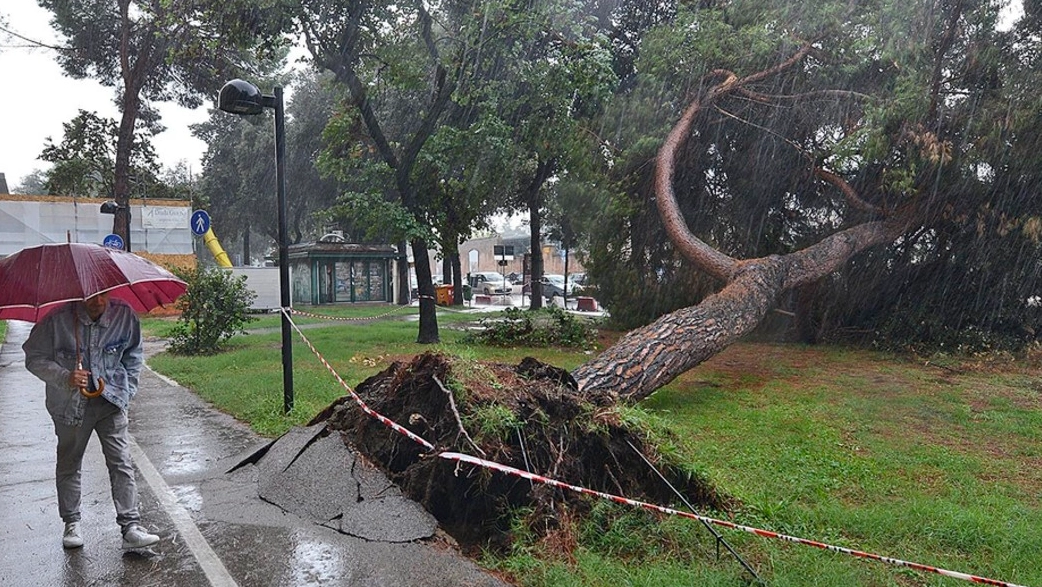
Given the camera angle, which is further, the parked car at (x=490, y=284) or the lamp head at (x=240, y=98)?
the parked car at (x=490, y=284)

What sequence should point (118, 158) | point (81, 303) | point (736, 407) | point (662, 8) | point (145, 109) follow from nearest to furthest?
point (81, 303) → point (736, 407) → point (662, 8) → point (118, 158) → point (145, 109)

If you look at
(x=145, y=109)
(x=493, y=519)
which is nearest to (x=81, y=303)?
(x=493, y=519)

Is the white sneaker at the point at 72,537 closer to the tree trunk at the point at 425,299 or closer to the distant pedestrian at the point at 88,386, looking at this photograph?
the distant pedestrian at the point at 88,386

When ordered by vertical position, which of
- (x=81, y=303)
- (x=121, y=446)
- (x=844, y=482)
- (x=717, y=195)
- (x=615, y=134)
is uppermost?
(x=615, y=134)

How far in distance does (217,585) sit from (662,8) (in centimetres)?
1896

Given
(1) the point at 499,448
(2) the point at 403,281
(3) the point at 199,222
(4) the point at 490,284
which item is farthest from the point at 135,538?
(4) the point at 490,284

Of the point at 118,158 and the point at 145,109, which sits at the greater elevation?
the point at 145,109

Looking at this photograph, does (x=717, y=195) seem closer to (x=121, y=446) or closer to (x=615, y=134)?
(x=615, y=134)

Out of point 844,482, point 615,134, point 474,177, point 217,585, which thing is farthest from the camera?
point 615,134

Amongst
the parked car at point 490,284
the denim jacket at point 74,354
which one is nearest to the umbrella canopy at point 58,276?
the denim jacket at point 74,354

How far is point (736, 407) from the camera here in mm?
8453

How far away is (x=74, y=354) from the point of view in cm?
387

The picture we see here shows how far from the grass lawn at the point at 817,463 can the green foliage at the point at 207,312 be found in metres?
1.16

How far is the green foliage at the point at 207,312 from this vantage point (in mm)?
13828
